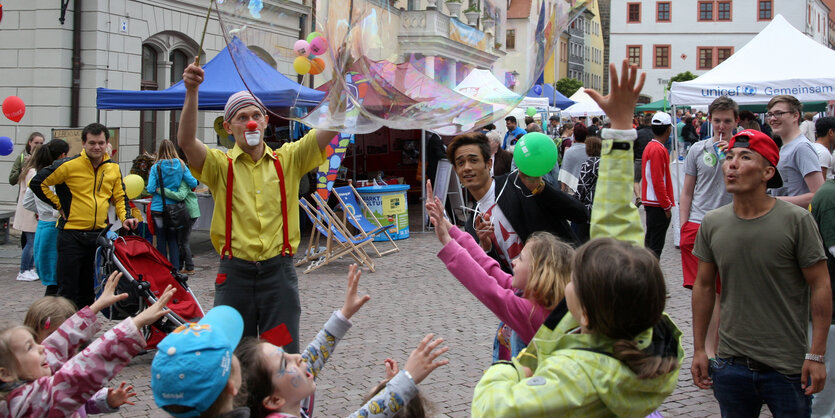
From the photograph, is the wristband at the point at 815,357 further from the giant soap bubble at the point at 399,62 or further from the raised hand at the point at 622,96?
the giant soap bubble at the point at 399,62

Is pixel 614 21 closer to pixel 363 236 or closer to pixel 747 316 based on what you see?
pixel 363 236

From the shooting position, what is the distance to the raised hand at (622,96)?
2328 millimetres

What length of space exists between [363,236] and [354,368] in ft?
16.2

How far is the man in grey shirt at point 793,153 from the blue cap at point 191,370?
424 cm

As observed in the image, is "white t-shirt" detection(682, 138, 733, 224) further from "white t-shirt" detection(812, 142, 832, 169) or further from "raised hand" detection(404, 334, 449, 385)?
"raised hand" detection(404, 334, 449, 385)

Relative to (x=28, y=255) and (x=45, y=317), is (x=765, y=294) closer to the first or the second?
(x=45, y=317)

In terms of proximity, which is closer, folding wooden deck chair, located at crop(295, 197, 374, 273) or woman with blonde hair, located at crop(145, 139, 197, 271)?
woman with blonde hair, located at crop(145, 139, 197, 271)

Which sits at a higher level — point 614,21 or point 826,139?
point 614,21

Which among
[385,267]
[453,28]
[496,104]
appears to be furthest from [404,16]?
[385,267]

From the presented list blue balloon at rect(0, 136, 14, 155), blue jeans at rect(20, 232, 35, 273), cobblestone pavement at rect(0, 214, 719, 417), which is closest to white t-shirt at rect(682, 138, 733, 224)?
cobblestone pavement at rect(0, 214, 719, 417)

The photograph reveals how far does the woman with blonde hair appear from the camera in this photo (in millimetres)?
9680

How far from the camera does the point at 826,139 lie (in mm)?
5867

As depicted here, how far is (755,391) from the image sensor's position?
127 inches

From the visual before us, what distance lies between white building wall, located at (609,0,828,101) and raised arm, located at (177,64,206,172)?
69.6 m
